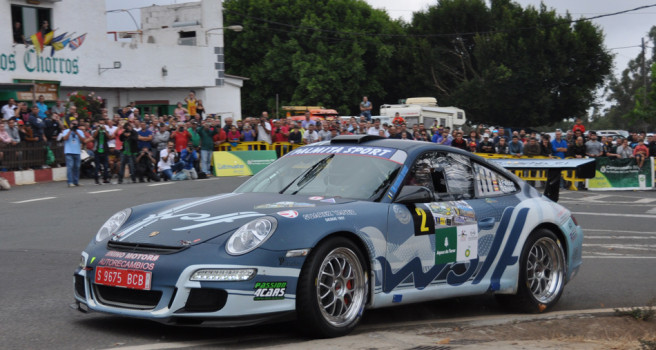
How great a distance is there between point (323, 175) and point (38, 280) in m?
3.54

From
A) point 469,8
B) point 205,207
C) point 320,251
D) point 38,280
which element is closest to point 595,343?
point 320,251

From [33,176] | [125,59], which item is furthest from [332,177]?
[125,59]

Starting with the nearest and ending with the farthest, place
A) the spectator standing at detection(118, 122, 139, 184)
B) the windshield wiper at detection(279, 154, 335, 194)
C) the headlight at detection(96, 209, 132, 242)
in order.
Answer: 1. the headlight at detection(96, 209, 132, 242)
2. the windshield wiper at detection(279, 154, 335, 194)
3. the spectator standing at detection(118, 122, 139, 184)

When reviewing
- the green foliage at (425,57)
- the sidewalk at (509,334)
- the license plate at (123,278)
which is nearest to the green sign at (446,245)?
the sidewalk at (509,334)

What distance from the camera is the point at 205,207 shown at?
20.8ft

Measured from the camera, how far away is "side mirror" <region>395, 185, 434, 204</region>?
21.1 ft

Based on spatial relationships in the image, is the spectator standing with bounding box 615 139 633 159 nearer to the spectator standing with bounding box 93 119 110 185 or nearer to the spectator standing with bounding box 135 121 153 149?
the spectator standing with bounding box 135 121 153 149

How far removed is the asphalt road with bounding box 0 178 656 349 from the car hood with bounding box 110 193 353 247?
0.68 m

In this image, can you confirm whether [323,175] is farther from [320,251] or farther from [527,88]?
[527,88]

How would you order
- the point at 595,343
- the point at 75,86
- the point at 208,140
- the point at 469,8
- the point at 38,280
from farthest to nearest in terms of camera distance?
1. the point at 469,8
2. the point at 75,86
3. the point at 208,140
4. the point at 38,280
5. the point at 595,343

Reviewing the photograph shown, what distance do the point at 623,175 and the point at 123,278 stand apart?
74.2 ft

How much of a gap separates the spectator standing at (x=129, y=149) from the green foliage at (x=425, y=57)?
3947 cm

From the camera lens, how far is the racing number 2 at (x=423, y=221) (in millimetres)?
6531

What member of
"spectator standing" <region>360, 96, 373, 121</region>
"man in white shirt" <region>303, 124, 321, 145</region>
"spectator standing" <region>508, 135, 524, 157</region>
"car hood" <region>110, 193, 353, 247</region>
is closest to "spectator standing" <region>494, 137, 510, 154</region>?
"spectator standing" <region>508, 135, 524, 157</region>
